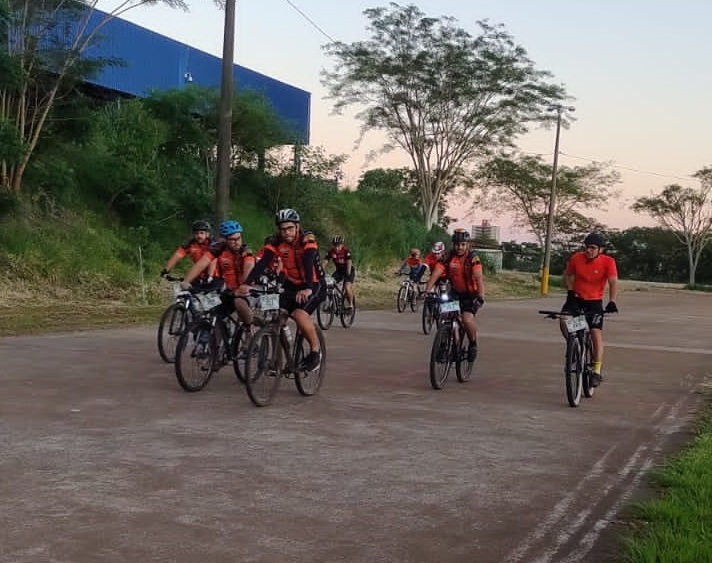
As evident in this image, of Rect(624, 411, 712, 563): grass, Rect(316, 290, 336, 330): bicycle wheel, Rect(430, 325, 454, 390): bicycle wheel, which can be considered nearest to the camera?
Rect(624, 411, 712, 563): grass

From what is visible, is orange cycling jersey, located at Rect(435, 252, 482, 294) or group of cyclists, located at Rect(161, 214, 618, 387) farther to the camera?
orange cycling jersey, located at Rect(435, 252, 482, 294)

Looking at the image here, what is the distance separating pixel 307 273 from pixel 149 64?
2341 cm

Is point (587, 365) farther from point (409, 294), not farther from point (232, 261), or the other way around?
point (409, 294)

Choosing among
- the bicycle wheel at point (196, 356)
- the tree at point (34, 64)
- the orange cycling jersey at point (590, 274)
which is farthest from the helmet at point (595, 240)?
the tree at point (34, 64)

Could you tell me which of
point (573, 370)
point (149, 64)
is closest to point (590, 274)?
point (573, 370)

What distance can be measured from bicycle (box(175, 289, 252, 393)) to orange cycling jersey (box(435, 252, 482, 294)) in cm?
261

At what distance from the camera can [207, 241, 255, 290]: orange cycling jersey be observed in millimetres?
10422

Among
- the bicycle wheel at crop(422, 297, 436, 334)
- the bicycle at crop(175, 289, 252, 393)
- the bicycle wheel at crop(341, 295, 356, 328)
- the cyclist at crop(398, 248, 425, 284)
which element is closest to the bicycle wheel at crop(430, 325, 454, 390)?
the bicycle at crop(175, 289, 252, 393)

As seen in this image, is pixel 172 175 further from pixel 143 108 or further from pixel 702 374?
pixel 702 374

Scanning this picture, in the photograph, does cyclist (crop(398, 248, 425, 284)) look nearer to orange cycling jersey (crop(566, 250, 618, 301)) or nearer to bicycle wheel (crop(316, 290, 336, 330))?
bicycle wheel (crop(316, 290, 336, 330))

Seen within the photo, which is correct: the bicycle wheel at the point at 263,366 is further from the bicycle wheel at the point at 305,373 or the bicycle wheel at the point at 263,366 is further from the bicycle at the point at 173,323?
the bicycle at the point at 173,323

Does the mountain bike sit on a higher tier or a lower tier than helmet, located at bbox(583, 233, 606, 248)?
lower

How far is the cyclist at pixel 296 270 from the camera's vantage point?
8.80 meters

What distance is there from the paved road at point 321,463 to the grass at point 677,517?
0.72ft
